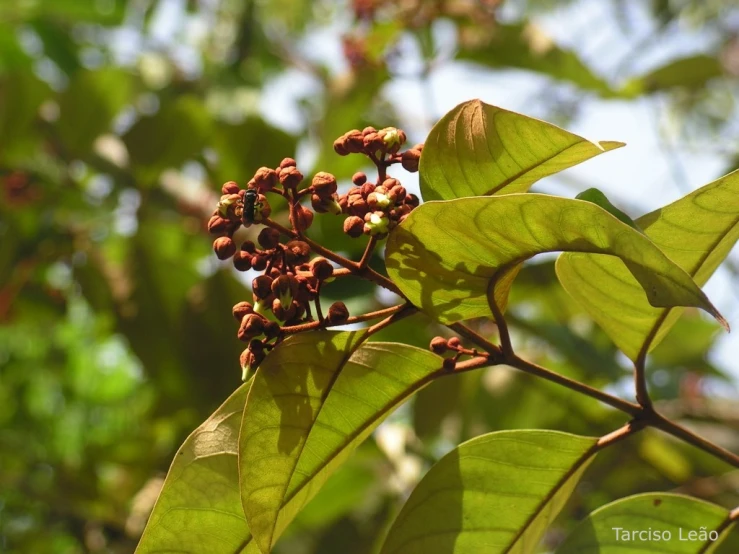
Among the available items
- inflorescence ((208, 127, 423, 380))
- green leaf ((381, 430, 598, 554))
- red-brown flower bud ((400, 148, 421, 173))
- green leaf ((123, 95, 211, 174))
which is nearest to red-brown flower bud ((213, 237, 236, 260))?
inflorescence ((208, 127, 423, 380))

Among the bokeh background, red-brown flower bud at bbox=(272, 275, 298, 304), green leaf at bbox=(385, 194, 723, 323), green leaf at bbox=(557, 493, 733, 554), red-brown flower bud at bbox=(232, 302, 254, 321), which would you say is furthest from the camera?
the bokeh background

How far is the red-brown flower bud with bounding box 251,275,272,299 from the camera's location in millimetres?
872

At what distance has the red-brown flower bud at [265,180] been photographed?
903 mm

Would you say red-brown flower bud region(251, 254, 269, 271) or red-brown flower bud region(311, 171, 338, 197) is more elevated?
red-brown flower bud region(311, 171, 338, 197)

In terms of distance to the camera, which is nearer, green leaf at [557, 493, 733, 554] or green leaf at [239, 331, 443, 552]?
green leaf at [239, 331, 443, 552]

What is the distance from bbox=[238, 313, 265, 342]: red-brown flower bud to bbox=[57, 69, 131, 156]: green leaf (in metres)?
1.78

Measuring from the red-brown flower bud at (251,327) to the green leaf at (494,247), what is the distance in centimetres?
16

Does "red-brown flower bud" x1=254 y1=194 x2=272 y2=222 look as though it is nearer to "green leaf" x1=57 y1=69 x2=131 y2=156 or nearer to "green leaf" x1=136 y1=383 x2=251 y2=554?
"green leaf" x1=136 y1=383 x2=251 y2=554

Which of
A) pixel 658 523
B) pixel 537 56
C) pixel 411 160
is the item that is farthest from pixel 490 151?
pixel 537 56

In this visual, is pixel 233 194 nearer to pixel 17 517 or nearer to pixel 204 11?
pixel 17 517

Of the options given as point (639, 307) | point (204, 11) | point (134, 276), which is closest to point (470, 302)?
point (639, 307)

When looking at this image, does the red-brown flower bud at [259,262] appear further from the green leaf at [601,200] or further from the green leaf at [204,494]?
the green leaf at [601,200]

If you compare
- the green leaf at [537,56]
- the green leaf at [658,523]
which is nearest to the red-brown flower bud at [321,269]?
the green leaf at [658,523]

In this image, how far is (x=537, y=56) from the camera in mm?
2590
